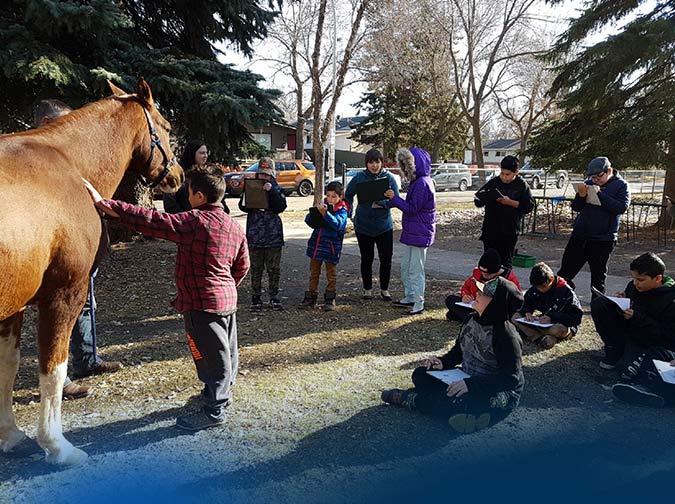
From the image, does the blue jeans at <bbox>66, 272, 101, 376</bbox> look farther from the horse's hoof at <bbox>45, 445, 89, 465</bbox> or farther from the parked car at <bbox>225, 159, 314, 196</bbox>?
the parked car at <bbox>225, 159, 314, 196</bbox>

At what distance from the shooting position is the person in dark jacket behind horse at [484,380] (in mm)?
3729

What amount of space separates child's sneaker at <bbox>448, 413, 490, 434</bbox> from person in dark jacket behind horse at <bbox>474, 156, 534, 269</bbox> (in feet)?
9.42

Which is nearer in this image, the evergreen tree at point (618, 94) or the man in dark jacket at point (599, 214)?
the man in dark jacket at point (599, 214)

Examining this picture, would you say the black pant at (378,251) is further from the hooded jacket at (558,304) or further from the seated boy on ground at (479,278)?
the hooded jacket at (558,304)

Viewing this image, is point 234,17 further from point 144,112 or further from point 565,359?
point 565,359

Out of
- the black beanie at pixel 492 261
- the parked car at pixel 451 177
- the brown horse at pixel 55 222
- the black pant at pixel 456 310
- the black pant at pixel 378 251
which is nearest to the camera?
the brown horse at pixel 55 222

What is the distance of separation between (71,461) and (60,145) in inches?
76.9

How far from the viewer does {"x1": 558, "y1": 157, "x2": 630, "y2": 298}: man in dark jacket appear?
607cm

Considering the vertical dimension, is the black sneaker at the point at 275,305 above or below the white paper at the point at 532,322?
below

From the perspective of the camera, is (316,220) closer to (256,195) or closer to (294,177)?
(256,195)

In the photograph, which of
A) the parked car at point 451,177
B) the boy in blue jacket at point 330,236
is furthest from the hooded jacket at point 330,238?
the parked car at point 451,177

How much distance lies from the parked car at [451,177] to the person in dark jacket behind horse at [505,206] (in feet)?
80.6

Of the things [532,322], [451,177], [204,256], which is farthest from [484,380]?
[451,177]

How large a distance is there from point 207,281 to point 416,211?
3.50 metres
